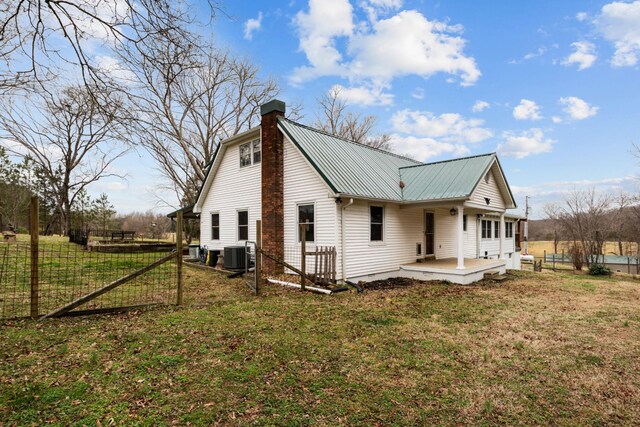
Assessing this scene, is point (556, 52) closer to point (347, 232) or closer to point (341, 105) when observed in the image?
point (347, 232)

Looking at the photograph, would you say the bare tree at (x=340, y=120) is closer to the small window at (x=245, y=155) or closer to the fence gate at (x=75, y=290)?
the small window at (x=245, y=155)

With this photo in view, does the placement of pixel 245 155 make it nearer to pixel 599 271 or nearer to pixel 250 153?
pixel 250 153

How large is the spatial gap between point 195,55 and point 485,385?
6174mm

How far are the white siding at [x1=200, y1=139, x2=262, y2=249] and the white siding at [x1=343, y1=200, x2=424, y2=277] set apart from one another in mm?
4295

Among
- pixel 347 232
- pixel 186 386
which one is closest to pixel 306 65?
pixel 347 232

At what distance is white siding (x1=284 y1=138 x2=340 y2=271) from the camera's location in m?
10.5

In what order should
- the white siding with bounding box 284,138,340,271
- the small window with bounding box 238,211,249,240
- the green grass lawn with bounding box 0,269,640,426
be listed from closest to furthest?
the green grass lawn with bounding box 0,269,640,426, the white siding with bounding box 284,138,340,271, the small window with bounding box 238,211,249,240

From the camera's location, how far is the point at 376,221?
1188 cm

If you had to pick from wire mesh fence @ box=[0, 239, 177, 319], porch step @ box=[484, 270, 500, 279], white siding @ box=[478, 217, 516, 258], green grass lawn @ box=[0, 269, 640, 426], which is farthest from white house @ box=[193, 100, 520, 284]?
wire mesh fence @ box=[0, 239, 177, 319]

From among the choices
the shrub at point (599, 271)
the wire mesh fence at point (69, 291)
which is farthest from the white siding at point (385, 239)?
the shrub at point (599, 271)

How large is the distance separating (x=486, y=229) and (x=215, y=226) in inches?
622

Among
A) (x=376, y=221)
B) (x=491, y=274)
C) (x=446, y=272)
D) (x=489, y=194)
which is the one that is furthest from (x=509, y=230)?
(x=376, y=221)

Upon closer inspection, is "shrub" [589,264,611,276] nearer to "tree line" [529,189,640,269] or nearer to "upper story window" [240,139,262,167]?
"tree line" [529,189,640,269]

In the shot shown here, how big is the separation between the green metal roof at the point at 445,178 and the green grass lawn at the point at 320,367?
5131mm
